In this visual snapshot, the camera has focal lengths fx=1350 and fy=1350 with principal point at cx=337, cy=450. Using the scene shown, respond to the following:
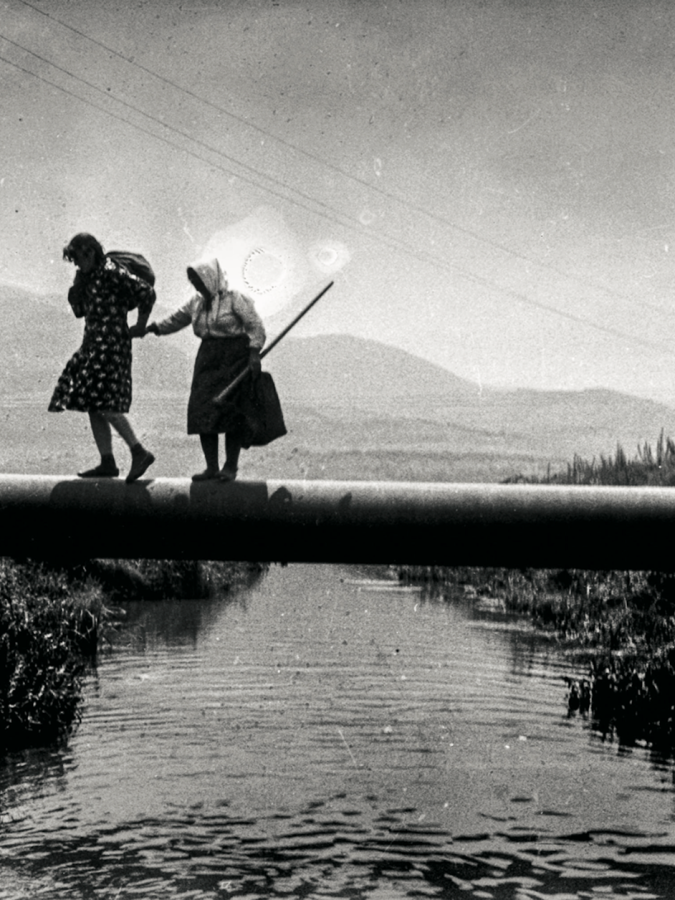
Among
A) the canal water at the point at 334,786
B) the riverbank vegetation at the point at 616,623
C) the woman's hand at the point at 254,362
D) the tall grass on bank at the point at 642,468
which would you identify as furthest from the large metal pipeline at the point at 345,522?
the tall grass on bank at the point at 642,468

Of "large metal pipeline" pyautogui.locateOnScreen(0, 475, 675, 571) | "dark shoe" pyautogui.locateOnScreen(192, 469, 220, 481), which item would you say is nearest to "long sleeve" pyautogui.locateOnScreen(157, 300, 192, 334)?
"dark shoe" pyautogui.locateOnScreen(192, 469, 220, 481)

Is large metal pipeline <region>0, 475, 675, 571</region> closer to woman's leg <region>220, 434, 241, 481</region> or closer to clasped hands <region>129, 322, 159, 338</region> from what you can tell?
woman's leg <region>220, 434, 241, 481</region>

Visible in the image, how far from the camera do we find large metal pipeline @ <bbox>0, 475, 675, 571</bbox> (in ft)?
29.7

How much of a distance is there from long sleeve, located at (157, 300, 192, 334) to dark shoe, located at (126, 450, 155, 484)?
1462mm

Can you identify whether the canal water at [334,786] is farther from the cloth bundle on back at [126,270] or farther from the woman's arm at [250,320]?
the cloth bundle on back at [126,270]

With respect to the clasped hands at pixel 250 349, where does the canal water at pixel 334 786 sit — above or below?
below

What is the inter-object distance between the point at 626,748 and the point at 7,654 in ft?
26.5

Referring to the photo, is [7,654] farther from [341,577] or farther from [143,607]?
[341,577]

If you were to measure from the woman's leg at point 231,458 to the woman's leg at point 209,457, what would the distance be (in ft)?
0.27

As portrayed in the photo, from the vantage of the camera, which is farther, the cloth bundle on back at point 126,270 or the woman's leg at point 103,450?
the cloth bundle on back at point 126,270

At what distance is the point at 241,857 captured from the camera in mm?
12570

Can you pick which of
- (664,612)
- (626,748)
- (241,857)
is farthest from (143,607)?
(241,857)

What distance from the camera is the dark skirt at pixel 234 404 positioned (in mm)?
10688

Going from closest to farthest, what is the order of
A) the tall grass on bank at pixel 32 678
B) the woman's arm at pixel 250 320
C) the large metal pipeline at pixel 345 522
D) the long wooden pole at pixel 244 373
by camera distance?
the large metal pipeline at pixel 345 522 → the long wooden pole at pixel 244 373 → the woman's arm at pixel 250 320 → the tall grass on bank at pixel 32 678
